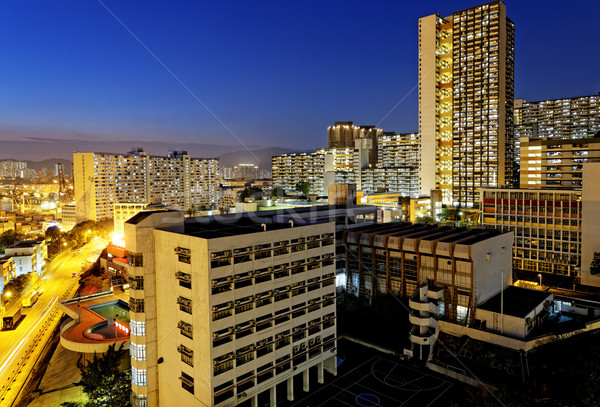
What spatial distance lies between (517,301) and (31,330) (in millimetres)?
47261

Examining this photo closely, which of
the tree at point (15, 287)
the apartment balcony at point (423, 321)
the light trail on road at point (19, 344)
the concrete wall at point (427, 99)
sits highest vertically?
the concrete wall at point (427, 99)

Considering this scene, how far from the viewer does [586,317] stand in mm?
35719

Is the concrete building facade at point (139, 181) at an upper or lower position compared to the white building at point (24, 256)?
upper

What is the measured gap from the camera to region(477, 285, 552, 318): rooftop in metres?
31.8

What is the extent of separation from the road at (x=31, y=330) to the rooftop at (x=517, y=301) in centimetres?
3712

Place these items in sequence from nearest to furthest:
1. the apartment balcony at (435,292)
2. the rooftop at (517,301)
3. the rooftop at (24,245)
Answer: the rooftop at (517,301)
the apartment balcony at (435,292)
the rooftop at (24,245)

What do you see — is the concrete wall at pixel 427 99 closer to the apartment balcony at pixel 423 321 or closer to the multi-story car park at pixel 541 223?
the multi-story car park at pixel 541 223

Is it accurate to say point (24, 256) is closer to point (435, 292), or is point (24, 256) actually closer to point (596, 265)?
point (435, 292)

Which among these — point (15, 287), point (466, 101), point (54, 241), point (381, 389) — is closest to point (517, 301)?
point (381, 389)

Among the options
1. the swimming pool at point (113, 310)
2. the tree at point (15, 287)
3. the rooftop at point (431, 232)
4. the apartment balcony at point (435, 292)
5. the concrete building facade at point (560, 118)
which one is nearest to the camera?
the apartment balcony at point (435, 292)

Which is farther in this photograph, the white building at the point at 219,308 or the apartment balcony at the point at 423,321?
the apartment balcony at the point at 423,321

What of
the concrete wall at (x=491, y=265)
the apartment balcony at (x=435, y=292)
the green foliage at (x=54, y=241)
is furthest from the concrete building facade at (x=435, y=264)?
the green foliage at (x=54, y=241)

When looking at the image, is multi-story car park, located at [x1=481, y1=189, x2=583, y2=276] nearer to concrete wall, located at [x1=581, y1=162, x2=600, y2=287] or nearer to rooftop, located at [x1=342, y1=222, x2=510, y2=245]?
concrete wall, located at [x1=581, y1=162, x2=600, y2=287]

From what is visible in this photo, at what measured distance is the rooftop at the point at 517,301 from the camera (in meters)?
31.8
